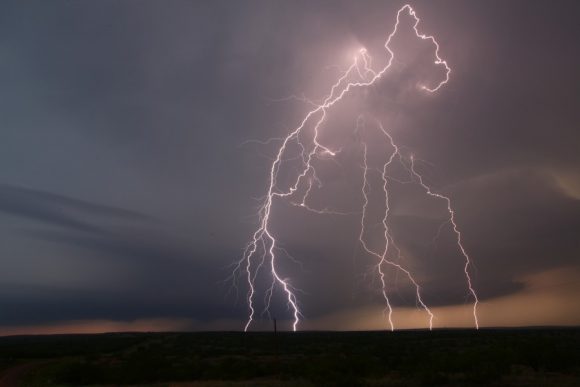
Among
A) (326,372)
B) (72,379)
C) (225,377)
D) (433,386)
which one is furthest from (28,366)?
(433,386)

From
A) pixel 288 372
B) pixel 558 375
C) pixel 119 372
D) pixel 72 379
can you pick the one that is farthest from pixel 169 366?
pixel 558 375

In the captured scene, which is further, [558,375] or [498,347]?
[498,347]

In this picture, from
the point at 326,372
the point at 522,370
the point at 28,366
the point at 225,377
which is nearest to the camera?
the point at 326,372

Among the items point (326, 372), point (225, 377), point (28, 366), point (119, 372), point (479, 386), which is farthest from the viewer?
point (28, 366)

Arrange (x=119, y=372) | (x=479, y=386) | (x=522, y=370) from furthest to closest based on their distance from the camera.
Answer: (x=119, y=372)
(x=522, y=370)
(x=479, y=386)

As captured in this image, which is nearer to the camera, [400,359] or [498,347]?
[498,347]

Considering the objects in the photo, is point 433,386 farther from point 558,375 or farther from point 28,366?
point 28,366

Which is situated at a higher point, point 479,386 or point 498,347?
point 498,347

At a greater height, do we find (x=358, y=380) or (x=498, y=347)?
(x=498, y=347)

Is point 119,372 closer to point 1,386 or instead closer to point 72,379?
point 72,379

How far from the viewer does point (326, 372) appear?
23.3m

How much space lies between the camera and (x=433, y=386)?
21.7 m

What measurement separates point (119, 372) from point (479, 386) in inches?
785

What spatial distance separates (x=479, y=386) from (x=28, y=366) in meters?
31.8
